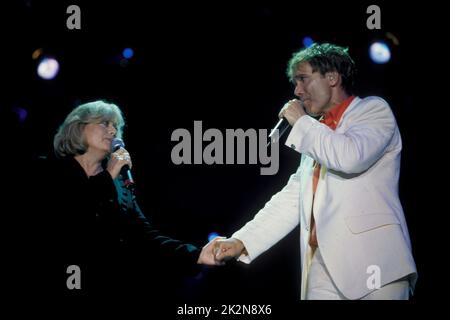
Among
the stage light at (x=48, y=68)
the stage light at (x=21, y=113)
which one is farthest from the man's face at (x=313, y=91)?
the stage light at (x=21, y=113)

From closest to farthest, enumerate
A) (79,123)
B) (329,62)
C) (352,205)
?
1. (352,205)
2. (329,62)
3. (79,123)

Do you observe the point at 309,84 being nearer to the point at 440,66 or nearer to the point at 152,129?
the point at 440,66

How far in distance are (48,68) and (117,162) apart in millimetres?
839

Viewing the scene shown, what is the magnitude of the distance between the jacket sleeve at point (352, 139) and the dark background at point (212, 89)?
1.07m

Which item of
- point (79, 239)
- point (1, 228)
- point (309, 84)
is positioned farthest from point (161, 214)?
point (309, 84)

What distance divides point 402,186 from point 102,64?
208cm

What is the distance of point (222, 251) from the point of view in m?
2.41

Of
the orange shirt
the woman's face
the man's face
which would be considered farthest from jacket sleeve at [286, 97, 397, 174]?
the woman's face

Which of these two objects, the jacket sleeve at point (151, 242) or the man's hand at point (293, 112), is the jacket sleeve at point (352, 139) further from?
the jacket sleeve at point (151, 242)


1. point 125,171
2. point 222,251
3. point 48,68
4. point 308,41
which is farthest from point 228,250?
point 48,68

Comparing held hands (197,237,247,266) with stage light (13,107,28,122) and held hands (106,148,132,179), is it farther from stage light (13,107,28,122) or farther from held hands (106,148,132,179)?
stage light (13,107,28,122)

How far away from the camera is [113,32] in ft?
10.5

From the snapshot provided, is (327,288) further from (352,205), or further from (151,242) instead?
(151,242)

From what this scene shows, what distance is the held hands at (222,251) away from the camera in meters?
2.41
